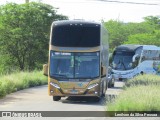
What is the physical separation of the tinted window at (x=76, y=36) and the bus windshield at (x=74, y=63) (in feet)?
1.61

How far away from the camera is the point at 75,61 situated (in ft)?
76.5

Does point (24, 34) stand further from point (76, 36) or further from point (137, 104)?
point (137, 104)

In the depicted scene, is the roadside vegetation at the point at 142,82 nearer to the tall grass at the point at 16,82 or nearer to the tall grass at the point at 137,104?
the tall grass at the point at 16,82

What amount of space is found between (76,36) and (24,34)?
102 feet

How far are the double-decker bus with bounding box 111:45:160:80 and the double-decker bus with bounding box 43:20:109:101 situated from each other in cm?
2161

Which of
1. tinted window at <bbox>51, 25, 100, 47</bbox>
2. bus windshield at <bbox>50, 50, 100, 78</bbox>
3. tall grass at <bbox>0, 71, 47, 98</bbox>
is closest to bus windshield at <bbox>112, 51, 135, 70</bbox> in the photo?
tall grass at <bbox>0, 71, 47, 98</bbox>

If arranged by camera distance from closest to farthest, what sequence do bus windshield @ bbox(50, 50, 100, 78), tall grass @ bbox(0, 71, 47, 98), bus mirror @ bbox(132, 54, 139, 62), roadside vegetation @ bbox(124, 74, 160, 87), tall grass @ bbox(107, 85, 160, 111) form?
1. tall grass @ bbox(107, 85, 160, 111)
2. bus windshield @ bbox(50, 50, 100, 78)
3. tall grass @ bbox(0, 71, 47, 98)
4. roadside vegetation @ bbox(124, 74, 160, 87)
5. bus mirror @ bbox(132, 54, 139, 62)

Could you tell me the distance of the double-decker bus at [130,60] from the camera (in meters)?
45.2

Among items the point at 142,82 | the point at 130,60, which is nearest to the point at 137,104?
the point at 142,82

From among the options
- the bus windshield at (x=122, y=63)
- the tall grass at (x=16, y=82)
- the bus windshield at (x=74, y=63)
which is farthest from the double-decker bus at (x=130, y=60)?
the bus windshield at (x=74, y=63)

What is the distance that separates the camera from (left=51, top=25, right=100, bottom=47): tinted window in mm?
23406

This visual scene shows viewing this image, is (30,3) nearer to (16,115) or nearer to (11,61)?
(11,61)

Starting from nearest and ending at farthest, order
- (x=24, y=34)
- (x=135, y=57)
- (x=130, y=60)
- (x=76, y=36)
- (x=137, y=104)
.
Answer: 1. (x=137, y=104)
2. (x=76, y=36)
3. (x=135, y=57)
4. (x=130, y=60)
5. (x=24, y=34)

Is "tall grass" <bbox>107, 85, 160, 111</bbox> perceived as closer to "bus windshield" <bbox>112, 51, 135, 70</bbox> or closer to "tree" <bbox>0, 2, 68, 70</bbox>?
"bus windshield" <bbox>112, 51, 135, 70</bbox>
